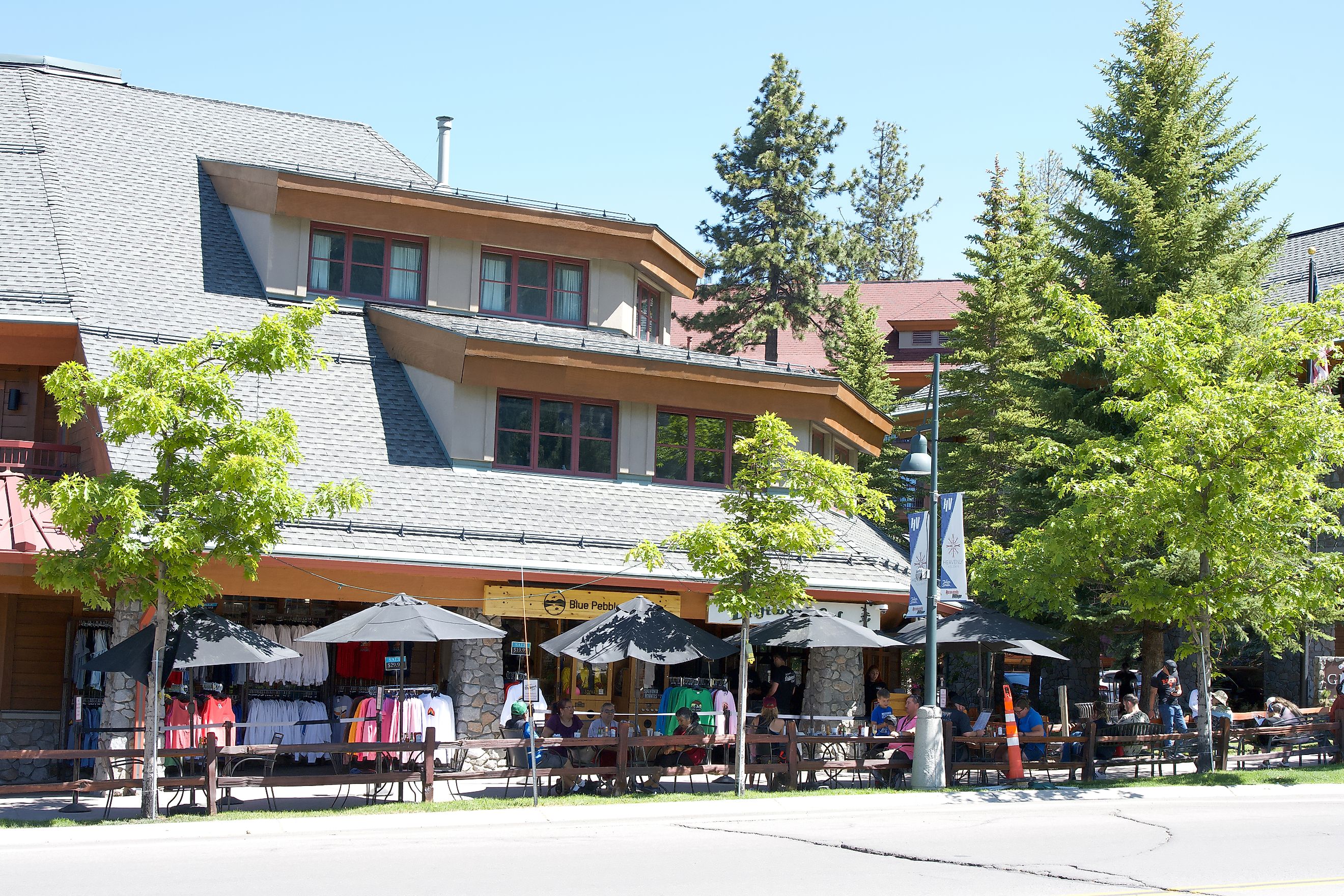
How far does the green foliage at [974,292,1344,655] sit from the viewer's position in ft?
62.5

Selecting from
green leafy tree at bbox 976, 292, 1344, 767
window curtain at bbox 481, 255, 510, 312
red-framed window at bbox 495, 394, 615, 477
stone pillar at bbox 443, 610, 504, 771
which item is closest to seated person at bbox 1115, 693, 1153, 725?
green leafy tree at bbox 976, 292, 1344, 767

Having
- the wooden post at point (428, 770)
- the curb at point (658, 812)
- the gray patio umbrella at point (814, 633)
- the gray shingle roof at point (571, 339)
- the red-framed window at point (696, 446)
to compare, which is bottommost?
the curb at point (658, 812)

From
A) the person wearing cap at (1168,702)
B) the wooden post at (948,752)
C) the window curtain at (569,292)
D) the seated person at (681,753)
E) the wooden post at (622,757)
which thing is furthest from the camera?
the window curtain at (569,292)

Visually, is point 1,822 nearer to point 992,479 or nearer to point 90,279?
point 90,279

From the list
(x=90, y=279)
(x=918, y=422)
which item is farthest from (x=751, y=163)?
(x=90, y=279)

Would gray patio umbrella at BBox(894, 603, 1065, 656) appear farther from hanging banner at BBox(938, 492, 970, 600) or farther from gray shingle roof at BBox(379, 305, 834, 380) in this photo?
gray shingle roof at BBox(379, 305, 834, 380)

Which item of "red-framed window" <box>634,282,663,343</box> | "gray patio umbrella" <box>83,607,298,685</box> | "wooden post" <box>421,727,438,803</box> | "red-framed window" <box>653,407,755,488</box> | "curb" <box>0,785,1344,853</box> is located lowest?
"curb" <box>0,785,1344,853</box>

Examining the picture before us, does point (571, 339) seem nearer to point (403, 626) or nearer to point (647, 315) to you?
point (647, 315)

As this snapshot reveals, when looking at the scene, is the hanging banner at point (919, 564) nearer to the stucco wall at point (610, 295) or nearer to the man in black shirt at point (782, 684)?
the man in black shirt at point (782, 684)

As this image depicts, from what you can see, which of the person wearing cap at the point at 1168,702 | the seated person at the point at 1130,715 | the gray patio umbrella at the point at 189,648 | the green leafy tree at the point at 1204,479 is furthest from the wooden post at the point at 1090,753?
the gray patio umbrella at the point at 189,648

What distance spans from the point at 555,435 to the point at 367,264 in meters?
5.43

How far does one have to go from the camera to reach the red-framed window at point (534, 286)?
1024 inches

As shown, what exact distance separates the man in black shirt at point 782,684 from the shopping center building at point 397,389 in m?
0.92

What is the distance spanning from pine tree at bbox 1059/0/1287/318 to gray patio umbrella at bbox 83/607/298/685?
17922 mm
